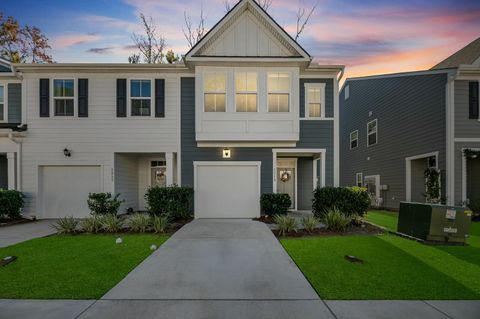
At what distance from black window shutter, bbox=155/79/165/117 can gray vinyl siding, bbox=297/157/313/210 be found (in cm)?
649

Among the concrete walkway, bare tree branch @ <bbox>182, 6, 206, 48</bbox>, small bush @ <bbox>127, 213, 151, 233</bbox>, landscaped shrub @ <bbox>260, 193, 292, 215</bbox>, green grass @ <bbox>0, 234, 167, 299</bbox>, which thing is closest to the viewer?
green grass @ <bbox>0, 234, 167, 299</bbox>

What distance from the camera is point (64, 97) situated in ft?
36.5

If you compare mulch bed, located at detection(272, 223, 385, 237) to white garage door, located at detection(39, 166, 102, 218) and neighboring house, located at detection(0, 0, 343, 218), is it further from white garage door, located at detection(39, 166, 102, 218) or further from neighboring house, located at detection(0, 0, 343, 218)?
white garage door, located at detection(39, 166, 102, 218)

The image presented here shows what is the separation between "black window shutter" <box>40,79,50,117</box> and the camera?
435 inches

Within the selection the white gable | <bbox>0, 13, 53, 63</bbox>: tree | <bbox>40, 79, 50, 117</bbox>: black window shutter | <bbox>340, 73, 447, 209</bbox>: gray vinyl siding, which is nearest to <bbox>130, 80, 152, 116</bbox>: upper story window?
the white gable

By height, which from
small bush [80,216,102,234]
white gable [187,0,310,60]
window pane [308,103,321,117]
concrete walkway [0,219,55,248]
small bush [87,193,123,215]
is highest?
white gable [187,0,310,60]

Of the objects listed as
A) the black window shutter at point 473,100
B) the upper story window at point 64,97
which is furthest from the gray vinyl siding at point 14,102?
the black window shutter at point 473,100

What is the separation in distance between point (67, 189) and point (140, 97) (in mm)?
4599

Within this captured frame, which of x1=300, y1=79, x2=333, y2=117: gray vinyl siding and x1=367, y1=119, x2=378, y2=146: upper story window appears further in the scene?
x1=367, y1=119, x2=378, y2=146: upper story window

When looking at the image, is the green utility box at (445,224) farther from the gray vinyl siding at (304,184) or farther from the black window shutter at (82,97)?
the black window shutter at (82,97)

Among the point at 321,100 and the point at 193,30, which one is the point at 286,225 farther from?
the point at 193,30

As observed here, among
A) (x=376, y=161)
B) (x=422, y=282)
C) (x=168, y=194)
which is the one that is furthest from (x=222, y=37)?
(x=376, y=161)

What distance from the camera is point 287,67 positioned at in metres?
10.5

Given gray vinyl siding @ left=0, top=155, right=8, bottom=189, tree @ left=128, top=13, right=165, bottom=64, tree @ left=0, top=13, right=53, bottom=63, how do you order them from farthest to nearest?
tree @ left=0, top=13, right=53, bottom=63, tree @ left=128, top=13, right=165, bottom=64, gray vinyl siding @ left=0, top=155, right=8, bottom=189
